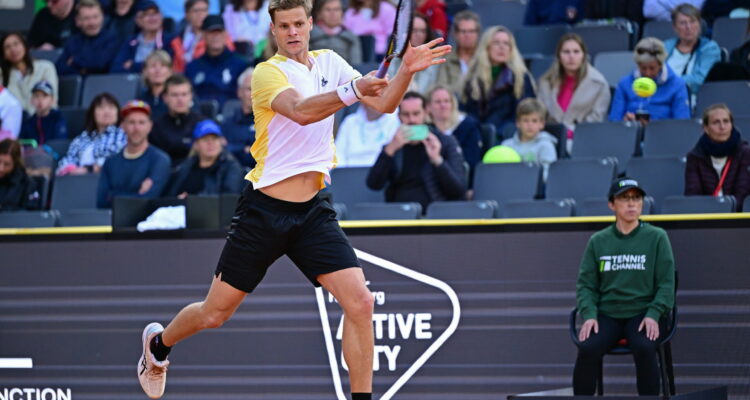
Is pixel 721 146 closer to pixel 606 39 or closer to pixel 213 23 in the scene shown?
pixel 606 39

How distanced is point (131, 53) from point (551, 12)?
4.75 m

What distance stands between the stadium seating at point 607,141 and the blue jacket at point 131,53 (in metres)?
5.34

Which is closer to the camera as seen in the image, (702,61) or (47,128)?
(702,61)

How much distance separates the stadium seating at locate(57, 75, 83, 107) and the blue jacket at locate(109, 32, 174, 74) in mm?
469

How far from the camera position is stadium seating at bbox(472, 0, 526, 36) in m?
13.2

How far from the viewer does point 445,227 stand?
765 centimetres

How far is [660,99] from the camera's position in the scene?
33.7 feet

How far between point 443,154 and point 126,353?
3.15m

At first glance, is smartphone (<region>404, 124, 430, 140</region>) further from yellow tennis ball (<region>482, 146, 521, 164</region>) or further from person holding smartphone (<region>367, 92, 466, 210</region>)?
yellow tennis ball (<region>482, 146, 521, 164</region>)

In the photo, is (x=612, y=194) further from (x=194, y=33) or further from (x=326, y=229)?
(x=194, y=33)

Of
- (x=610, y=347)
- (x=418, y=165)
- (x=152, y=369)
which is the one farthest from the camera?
(x=418, y=165)

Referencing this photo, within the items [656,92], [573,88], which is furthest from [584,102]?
[656,92]

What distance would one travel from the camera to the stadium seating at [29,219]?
33.5ft

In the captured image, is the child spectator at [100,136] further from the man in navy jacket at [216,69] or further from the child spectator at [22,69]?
the child spectator at [22,69]
